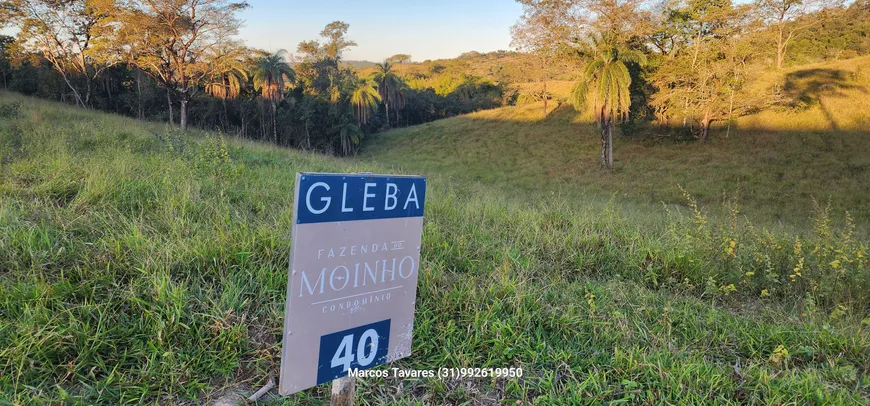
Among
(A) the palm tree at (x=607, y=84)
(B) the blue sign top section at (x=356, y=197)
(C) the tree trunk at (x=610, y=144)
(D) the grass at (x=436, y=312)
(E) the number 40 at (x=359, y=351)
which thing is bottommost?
(D) the grass at (x=436, y=312)

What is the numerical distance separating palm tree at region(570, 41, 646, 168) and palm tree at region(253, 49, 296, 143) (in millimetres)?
21060

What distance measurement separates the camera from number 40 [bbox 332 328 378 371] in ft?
4.64

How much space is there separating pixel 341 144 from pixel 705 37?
2522 cm

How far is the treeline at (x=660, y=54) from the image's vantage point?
62.3 feet

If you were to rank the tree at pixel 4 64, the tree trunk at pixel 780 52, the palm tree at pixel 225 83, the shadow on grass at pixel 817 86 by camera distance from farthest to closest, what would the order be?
the tree trunk at pixel 780 52 → the tree at pixel 4 64 → the palm tree at pixel 225 83 → the shadow on grass at pixel 817 86

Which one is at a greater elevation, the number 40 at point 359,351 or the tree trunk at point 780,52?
the tree trunk at point 780,52

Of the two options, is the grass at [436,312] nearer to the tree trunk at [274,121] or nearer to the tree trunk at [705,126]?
the tree trunk at [705,126]

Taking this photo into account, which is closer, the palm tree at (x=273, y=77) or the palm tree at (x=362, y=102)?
the palm tree at (x=273, y=77)

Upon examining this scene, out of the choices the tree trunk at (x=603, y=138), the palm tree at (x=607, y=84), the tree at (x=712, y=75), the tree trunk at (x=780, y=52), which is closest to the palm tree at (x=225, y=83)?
the palm tree at (x=607, y=84)

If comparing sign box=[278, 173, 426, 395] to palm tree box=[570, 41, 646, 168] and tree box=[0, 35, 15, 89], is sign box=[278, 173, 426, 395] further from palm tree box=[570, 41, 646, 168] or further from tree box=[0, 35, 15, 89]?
tree box=[0, 35, 15, 89]

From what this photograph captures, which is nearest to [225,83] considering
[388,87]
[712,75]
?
[388,87]

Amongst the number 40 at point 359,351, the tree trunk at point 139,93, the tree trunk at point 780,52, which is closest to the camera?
the number 40 at point 359,351

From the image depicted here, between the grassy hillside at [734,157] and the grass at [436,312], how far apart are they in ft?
32.3

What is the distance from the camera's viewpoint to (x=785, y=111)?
70.9ft
